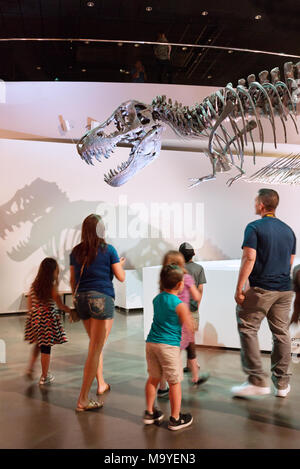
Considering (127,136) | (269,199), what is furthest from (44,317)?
(127,136)

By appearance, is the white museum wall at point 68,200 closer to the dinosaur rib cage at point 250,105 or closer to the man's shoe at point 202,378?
the dinosaur rib cage at point 250,105

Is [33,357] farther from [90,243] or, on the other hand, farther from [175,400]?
[175,400]

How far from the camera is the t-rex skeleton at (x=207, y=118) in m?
4.44

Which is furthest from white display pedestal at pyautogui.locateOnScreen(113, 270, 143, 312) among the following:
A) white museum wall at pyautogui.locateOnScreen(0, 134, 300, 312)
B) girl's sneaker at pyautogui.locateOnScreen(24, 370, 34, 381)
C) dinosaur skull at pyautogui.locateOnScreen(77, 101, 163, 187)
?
girl's sneaker at pyautogui.locateOnScreen(24, 370, 34, 381)

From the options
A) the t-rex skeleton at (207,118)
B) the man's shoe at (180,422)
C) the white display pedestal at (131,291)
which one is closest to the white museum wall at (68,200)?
the white display pedestal at (131,291)

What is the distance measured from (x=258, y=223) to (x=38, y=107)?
5.49 m

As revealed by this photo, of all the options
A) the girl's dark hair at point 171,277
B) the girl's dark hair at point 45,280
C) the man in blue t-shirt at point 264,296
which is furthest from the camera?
the girl's dark hair at point 45,280

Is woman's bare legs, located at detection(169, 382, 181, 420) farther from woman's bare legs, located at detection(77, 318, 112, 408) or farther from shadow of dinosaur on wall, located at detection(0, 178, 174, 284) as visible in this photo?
shadow of dinosaur on wall, located at detection(0, 178, 174, 284)

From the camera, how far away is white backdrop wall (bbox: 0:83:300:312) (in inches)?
310

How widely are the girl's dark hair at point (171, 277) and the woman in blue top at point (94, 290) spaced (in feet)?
1.62

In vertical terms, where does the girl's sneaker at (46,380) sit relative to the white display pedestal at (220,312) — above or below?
below

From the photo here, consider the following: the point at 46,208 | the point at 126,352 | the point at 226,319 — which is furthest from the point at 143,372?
the point at 46,208

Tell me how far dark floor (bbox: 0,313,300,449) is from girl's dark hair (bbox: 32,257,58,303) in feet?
2.67

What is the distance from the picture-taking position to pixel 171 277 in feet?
9.78
